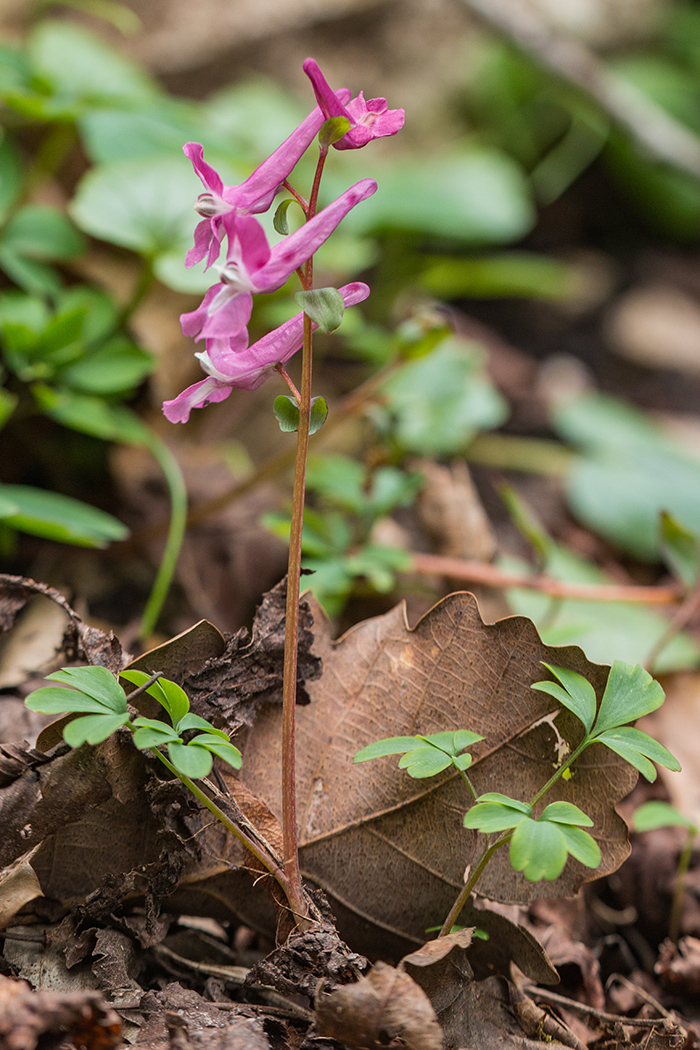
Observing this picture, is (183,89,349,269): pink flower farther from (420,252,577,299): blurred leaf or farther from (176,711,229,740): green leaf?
(420,252,577,299): blurred leaf

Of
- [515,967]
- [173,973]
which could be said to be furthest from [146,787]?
[515,967]

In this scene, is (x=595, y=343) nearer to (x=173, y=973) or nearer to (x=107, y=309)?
(x=107, y=309)

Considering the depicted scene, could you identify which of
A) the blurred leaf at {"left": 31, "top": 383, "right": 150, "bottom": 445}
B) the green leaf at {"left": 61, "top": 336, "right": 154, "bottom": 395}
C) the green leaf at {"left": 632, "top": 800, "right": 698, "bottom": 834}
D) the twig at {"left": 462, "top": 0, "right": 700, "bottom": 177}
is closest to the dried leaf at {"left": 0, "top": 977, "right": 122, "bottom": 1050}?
the green leaf at {"left": 632, "top": 800, "right": 698, "bottom": 834}

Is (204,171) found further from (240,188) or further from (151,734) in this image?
(151,734)

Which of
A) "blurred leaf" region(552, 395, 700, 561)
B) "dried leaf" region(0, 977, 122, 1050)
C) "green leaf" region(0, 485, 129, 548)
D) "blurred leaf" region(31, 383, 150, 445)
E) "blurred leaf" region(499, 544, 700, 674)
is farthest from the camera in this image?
"blurred leaf" region(552, 395, 700, 561)

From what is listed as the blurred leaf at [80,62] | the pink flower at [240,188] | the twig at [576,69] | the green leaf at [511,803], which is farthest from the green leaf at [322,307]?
the twig at [576,69]

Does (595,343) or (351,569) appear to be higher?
(351,569)
